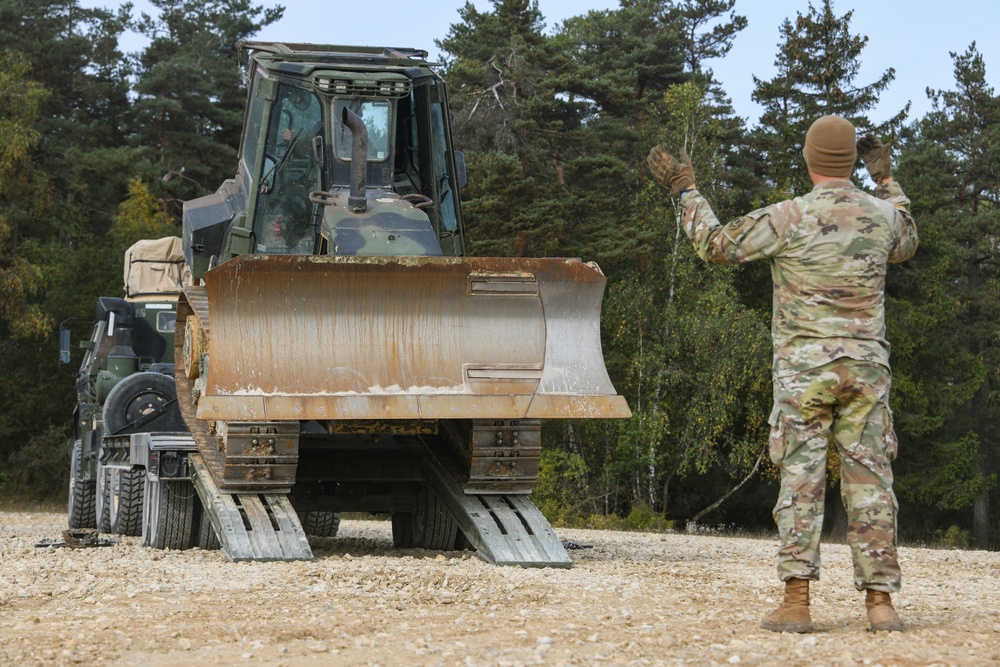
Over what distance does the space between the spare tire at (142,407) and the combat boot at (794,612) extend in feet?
28.7

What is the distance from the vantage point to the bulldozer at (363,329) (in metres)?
8.60

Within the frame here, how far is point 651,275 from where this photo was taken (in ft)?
108

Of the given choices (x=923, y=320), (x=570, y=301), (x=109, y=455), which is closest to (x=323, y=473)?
(x=570, y=301)

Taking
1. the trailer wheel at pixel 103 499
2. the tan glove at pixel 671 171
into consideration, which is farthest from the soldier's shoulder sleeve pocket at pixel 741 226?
the trailer wheel at pixel 103 499

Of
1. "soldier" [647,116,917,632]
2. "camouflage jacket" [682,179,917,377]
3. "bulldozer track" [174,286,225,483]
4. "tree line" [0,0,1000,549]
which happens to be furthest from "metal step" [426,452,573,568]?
"tree line" [0,0,1000,549]

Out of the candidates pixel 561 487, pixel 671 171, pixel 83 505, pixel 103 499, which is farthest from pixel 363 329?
pixel 561 487

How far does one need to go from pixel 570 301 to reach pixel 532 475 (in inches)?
50.7

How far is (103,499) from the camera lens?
1385 cm

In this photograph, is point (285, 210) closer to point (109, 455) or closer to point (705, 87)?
point (109, 455)

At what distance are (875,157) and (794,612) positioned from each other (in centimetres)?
215

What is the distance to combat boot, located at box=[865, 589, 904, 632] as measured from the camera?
5.46 metres

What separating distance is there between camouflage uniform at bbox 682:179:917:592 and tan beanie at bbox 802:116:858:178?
7 centimetres

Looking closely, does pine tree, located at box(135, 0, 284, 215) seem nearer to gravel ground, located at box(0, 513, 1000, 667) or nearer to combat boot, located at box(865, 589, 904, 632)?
gravel ground, located at box(0, 513, 1000, 667)

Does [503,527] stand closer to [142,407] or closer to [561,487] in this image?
[142,407]
